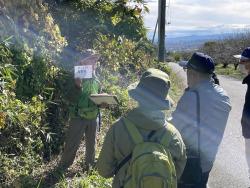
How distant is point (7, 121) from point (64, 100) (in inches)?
69.2

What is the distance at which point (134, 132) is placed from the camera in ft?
11.2

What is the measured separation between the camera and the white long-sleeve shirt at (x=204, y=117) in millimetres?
4613

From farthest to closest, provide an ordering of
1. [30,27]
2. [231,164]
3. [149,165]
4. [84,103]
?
[231,164], [30,27], [84,103], [149,165]

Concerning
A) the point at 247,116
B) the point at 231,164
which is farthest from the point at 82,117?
the point at 231,164

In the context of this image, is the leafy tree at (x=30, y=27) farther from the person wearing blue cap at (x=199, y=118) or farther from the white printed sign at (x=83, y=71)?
the person wearing blue cap at (x=199, y=118)

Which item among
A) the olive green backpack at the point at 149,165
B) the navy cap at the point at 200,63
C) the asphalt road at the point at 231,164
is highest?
the navy cap at the point at 200,63

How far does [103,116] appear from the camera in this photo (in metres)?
9.09

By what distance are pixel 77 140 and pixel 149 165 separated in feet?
12.3

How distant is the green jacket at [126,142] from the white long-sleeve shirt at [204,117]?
3.29 feet

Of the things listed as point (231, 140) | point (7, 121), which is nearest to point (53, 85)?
point (7, 121)

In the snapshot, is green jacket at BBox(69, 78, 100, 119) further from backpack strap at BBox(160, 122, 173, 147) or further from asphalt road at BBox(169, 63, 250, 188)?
backpack strap at BBox(160, 122, 173, 147)

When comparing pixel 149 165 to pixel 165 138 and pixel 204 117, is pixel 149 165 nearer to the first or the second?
pixel 165 138

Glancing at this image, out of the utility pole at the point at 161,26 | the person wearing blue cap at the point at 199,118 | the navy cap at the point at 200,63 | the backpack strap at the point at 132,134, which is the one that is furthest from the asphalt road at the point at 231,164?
the utility pole at the point at 161,26

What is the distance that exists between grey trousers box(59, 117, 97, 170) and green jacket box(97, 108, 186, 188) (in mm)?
3195
